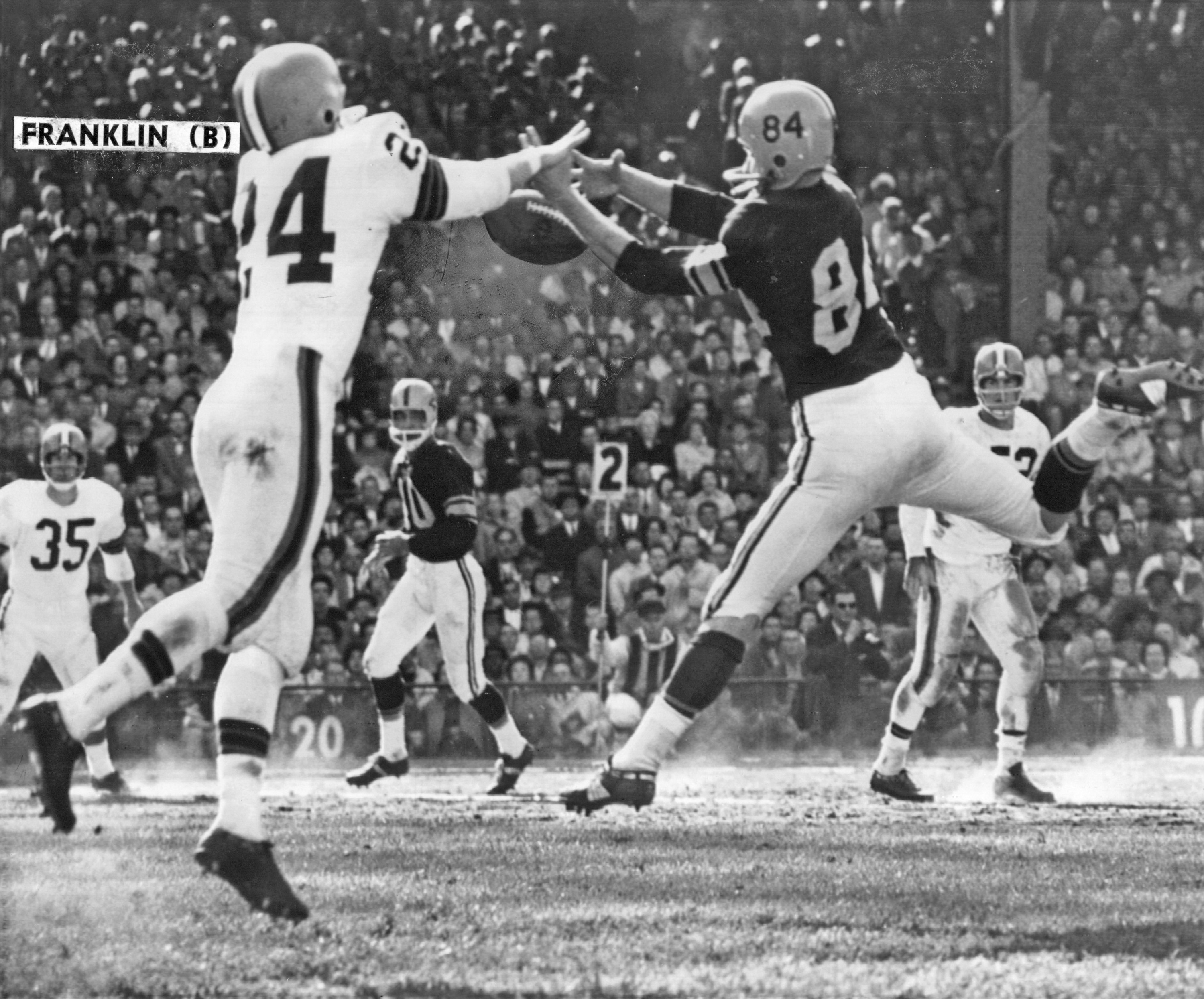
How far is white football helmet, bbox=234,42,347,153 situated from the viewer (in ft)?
19.5

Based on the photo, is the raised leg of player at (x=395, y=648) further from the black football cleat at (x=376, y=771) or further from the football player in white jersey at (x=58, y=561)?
the football player in white jersey at (x=58, y=561)

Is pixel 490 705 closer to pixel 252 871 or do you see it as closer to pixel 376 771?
pixel 376 771

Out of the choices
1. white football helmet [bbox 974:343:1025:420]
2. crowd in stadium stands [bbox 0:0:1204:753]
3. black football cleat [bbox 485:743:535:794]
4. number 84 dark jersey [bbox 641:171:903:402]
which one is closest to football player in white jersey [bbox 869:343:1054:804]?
crowd in stadium stands [bbox 0:0:1204:753]

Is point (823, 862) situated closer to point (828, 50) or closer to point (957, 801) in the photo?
point (957, 801)

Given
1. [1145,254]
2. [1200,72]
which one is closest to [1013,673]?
[1145,254]

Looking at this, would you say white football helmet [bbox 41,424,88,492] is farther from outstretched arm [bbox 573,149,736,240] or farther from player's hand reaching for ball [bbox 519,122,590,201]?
outstretched arm [bbox 573,149,736,240]

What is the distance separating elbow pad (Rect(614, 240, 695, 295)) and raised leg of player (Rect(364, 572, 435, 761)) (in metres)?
2.72

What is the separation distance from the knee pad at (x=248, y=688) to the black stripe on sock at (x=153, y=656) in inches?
7.6

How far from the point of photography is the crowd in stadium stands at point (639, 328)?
22.2ft

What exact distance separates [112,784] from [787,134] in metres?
3.23

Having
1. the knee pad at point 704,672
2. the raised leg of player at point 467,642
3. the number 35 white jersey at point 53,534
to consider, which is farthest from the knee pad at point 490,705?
the knee pad at point 704,672

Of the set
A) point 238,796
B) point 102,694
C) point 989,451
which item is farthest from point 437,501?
point 102,694

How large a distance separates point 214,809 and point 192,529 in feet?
3.61

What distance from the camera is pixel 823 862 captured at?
6598 mm
